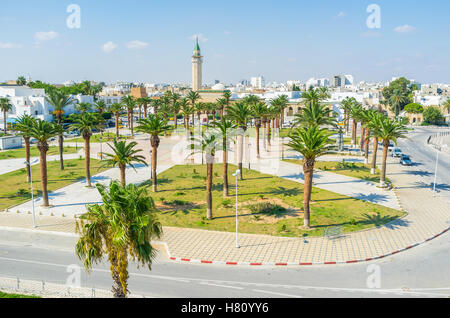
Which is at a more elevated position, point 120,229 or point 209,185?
point 120,229

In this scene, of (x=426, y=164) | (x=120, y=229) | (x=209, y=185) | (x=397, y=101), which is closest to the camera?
(x=120, y=229)

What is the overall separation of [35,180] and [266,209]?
1251 inches

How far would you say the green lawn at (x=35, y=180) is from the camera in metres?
39.2

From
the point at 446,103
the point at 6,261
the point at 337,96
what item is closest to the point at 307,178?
the point at 6,261

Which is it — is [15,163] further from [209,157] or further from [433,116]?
[433,116]

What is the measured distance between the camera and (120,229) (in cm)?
1525

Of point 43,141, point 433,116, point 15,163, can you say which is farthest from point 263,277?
point 433,116

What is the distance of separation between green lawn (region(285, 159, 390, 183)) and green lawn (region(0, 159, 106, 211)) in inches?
1307

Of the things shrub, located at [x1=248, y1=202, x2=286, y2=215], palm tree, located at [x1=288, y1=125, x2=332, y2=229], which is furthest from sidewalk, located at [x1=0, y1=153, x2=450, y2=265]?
shrub, located at [x1=248, y1=202, x2=286, y2=215]

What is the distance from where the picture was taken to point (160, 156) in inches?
2527

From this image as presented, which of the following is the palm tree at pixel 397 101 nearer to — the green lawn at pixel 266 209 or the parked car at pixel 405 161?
the parked car at pixel 405 161

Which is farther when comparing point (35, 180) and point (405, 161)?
point (405, 161)
